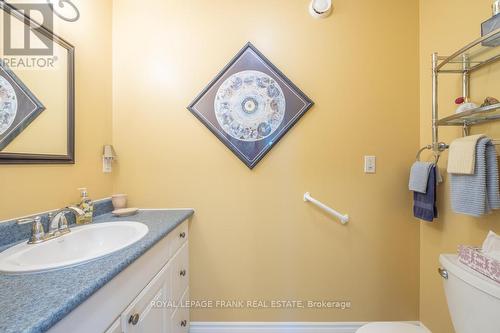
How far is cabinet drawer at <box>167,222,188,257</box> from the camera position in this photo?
1.07m

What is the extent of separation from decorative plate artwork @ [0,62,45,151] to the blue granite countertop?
608mm

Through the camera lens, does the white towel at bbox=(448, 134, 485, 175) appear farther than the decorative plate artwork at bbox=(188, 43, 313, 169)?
No

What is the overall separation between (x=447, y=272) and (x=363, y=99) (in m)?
1.03

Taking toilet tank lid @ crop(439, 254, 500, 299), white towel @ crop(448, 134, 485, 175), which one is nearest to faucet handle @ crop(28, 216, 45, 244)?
toilet tank lid @ crop(439, 254, 500, 299)

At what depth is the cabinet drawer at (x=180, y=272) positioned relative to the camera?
1081mm

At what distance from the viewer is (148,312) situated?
2.62 ft

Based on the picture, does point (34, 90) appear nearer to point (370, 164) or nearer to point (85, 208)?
point (85, 208)

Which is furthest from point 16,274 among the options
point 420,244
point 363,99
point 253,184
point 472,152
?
point 420,244

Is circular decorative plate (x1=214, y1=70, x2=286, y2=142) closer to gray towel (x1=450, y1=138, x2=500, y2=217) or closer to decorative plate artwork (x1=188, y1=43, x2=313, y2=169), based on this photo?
decorative plate artwork (x1=188, y1=43, x2=313, y2=169)

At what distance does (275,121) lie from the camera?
134 cm

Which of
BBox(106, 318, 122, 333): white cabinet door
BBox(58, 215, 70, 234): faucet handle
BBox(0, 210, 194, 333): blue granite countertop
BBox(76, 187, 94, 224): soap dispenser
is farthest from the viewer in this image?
BBox(76, 187, 94, 224): soap dispenser

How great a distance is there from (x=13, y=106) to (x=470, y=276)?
1950mm

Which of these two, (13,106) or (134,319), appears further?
(13,106)

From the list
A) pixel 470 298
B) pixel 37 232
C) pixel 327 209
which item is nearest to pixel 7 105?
pixel 37 232
